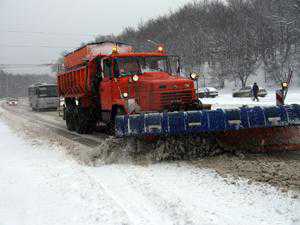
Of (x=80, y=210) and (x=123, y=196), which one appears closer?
(x=80, y=210)

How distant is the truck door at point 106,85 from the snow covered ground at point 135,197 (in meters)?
3.63

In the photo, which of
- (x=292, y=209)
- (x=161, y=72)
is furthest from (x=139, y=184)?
(x=161, y=72)

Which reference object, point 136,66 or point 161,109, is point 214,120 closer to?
point 161,109

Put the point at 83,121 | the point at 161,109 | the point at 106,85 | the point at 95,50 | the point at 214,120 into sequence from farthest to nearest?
the point at 83,121, the point at 95,50, the point at 106,85, the point at 161,109, the point at 214,120

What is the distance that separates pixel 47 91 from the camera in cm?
4262

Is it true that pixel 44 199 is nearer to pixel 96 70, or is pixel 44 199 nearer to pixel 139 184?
pixel 139 184

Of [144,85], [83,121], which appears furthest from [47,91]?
[144,85]

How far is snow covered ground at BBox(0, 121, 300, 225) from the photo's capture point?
5637 millimetres

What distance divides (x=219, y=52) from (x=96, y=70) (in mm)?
50350

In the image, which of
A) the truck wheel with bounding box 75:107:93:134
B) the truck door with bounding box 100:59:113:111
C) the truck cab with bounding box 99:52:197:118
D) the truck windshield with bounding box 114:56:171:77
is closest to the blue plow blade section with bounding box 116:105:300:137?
the truck cab with bounding box 99:52:197:118

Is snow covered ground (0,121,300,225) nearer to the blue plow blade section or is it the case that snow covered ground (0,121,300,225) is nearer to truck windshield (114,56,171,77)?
the blue plow blade section

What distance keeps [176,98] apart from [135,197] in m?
4.58

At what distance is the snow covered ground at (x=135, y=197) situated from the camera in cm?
564

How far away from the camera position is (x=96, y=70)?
13992mm
